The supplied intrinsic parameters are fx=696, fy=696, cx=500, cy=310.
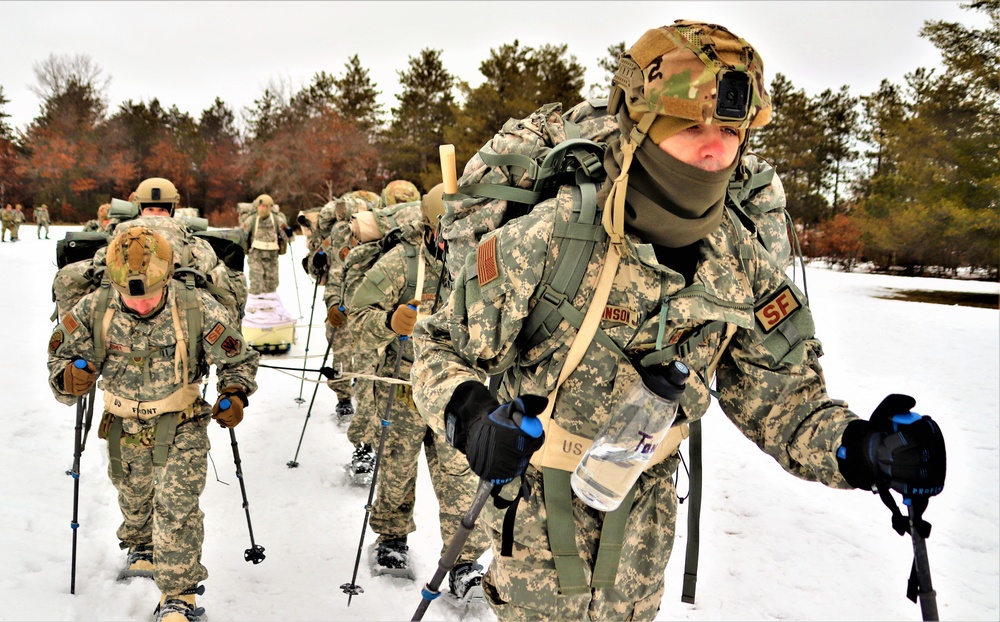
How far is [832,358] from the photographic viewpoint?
11.4m

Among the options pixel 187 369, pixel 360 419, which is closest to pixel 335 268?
pixel 360 419

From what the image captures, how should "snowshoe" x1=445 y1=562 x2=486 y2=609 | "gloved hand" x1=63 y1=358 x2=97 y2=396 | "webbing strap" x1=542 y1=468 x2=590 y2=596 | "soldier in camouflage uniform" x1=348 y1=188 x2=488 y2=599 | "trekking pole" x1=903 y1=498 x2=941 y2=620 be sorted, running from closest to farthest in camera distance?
1. "trekking pole" x1=903 y1=498 x2=941 y2=620
2. "webbing strap" x1=542 y1=468 x2=590 y2=596
3. "gloved hand" x1=63 y1=358 x2=97 y2=396
4. "snowshoe" x1=445 y1=562 x2=486 y2=609
5. "soldier in camouflage uniform" x1=348 y1=188 x2=488 y2=599

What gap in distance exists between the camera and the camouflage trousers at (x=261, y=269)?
540 inches

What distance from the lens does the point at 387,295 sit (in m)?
5.59

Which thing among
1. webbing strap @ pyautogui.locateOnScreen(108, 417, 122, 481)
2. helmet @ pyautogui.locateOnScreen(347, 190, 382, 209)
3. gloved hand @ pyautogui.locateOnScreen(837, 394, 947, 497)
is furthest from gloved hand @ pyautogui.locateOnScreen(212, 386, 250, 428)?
helmet @ pyautogui.locateOnScreen(347, 190, 382, 209)

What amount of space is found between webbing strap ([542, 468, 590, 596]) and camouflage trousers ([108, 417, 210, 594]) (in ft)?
9.91

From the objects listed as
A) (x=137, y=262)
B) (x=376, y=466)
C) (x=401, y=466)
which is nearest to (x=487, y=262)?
(x=137, y=262)

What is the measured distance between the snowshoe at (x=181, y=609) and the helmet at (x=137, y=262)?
1.93m

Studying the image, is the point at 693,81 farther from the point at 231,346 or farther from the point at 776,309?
the point at 231,346

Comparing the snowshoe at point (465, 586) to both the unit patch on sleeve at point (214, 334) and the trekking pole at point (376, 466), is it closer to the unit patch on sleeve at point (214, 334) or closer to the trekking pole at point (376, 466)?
the trekking pole at point (376, 466)

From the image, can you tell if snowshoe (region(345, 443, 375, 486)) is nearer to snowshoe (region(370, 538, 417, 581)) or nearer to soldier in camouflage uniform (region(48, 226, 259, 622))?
snowshoe (region(370, 538, 417, 581))

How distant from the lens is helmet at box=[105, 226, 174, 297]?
425 cm

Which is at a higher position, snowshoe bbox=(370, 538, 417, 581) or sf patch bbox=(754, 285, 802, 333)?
sf patch bbox=(754, 285, 802, 333)

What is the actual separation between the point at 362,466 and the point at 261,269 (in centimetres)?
782
